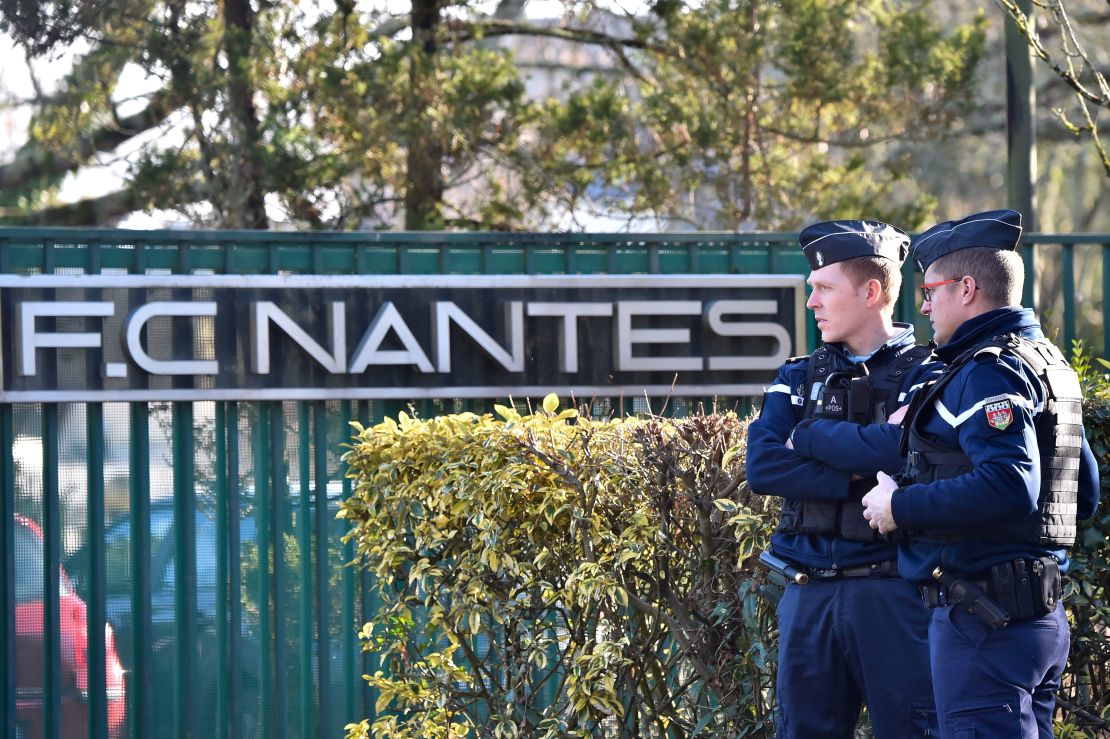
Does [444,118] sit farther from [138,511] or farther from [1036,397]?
[1036,397]

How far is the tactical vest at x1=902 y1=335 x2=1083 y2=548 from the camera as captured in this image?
331cm

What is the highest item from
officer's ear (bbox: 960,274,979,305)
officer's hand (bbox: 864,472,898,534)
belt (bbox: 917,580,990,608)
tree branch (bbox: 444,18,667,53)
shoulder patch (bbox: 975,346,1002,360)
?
tree branch (bbox: 444,18,667,53)

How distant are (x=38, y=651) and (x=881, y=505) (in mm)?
4352

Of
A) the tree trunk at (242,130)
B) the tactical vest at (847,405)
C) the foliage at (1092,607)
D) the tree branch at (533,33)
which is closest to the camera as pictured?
the tactical vest at (847,405)

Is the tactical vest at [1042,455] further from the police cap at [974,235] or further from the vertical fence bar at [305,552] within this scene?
the vertical fence bar at [305,552]

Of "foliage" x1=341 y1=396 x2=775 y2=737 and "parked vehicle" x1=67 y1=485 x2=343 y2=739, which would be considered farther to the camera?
"parked vehicle" x1=67 y1=485 x2=343 y2=739

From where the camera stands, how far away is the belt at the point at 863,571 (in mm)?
3648

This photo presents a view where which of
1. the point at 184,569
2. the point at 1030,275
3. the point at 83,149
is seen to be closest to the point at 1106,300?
the point at 1030,275

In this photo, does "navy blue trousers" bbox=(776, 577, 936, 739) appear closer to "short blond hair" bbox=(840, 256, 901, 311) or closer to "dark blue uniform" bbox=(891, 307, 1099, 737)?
"dark blue uniform" bbox=(891, 307, 1099, 737)

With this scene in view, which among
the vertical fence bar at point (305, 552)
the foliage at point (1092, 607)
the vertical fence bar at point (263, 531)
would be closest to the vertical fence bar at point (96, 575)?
the vertical fence bar at point (263, 531)

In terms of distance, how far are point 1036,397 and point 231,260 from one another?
414 centimetres

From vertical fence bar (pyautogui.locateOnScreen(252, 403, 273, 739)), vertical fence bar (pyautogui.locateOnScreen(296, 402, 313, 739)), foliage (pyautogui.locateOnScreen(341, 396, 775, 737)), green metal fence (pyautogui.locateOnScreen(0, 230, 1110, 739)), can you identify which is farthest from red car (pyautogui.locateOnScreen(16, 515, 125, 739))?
foliage (pyautogui.locateOnScreen(341, 396, 775, 737))

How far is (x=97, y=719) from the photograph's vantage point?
6.20 meters

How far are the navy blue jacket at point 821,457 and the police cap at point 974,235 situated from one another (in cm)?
34
